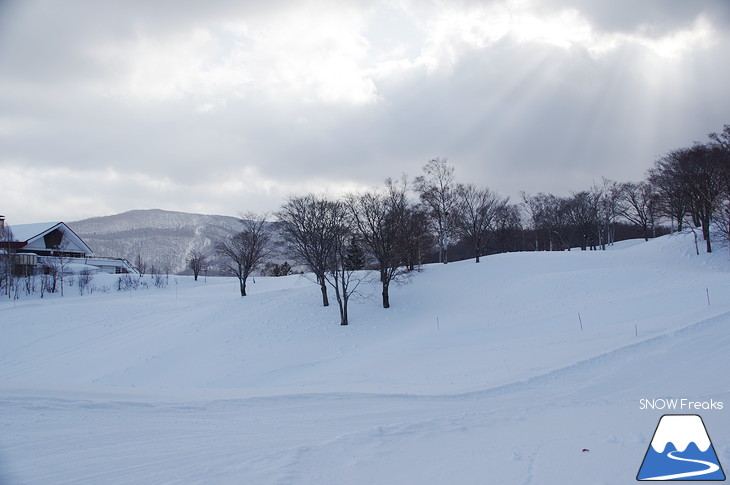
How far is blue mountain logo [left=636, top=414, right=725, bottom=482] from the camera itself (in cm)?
550

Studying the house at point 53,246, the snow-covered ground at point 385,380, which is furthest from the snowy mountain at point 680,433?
the house at point 53,246

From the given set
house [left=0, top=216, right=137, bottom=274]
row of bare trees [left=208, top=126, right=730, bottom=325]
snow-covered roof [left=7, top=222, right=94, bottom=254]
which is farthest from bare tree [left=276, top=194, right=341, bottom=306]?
snow-covered roof [left=7, top=222, right=94, bottom=254]

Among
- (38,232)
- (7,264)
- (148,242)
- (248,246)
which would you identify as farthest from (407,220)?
(148,242)

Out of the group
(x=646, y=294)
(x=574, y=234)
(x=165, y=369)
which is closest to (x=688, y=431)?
(x=646, y=294)

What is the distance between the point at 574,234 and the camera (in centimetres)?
7425

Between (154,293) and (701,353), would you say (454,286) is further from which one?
(154,293)

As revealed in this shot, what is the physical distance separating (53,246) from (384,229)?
58.3m

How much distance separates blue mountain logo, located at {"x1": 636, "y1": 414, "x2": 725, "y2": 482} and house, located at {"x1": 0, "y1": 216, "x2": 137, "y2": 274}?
2516 inches

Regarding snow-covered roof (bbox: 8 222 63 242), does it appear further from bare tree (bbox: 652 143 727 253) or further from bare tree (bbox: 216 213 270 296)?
bare tree (bbox: 652 143 727 253)

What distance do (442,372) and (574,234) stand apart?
69.1 metres

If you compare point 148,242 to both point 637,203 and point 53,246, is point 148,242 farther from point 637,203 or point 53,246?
point 637,203

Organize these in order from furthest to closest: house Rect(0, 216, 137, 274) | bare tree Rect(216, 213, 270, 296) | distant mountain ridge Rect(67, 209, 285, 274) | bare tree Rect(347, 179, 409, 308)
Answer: distant mountain ridge Rect(67, 209, 285, 274)
house Rect(0, 216, 137, 274)
bare tree Rect(216, 213, 270, 296)
bare tree Rect(347, 179, 409, 308)

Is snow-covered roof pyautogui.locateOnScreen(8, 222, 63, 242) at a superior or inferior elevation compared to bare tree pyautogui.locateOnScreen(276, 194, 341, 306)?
superior

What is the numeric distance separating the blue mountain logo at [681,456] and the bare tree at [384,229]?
22512 mm
